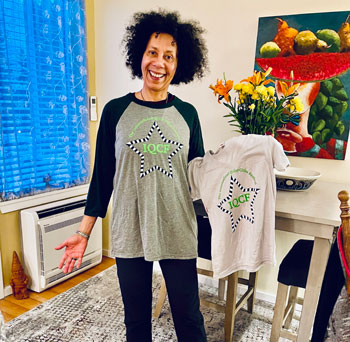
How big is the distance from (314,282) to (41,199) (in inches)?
72.9

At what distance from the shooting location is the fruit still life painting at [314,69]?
1799mm

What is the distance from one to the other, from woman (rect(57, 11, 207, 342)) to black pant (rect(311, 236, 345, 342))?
0.44m

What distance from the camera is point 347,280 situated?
0.88 m

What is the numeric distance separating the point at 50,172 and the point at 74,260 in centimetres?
124

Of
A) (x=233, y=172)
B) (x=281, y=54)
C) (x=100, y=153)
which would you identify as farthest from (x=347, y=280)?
(x=281, y=54)

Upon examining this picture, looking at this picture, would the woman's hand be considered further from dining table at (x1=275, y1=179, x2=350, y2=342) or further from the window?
the window

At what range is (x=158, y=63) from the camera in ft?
3.84

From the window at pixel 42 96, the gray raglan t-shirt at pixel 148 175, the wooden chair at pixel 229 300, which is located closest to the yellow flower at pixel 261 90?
the gray raglan t-shirt at pixel 148 175

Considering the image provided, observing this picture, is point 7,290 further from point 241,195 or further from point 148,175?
point 241,195

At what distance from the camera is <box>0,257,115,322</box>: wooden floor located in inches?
78.3

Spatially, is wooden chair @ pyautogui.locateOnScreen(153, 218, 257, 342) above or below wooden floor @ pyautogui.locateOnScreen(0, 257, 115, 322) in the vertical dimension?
above

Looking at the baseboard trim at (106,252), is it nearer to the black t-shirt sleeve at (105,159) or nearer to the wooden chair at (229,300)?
the wooden chair at (229,300)

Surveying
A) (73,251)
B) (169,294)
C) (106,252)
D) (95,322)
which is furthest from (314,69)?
(106,252)

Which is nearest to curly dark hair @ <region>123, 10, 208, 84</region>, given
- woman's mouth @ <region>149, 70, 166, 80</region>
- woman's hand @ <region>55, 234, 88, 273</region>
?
woman's mouth @ <region>149, 70, 166, 80</region>
